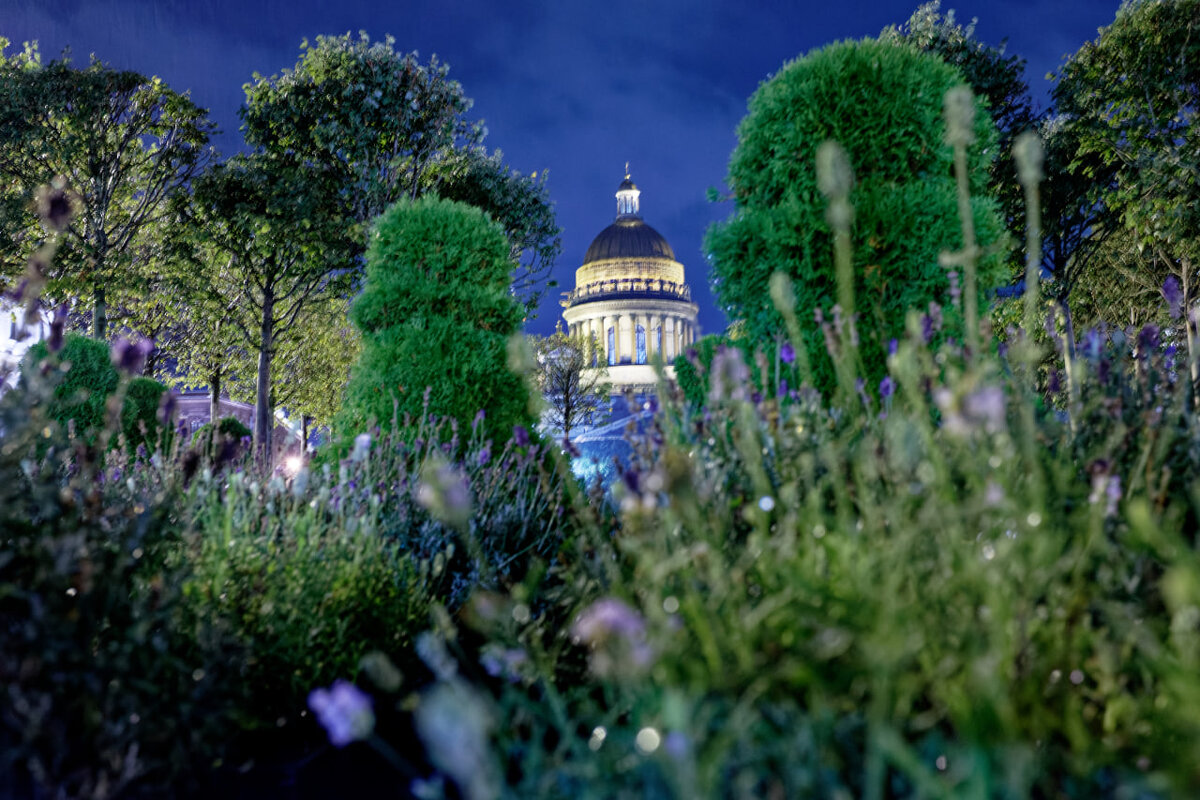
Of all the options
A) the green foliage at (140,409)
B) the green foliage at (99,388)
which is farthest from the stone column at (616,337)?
the green foliage at (99,388)

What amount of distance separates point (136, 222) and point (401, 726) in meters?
18.3

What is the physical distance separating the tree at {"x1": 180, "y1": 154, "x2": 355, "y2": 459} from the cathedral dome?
45.2 metres

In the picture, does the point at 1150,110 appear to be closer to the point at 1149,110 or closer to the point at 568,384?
the point at 1149,110

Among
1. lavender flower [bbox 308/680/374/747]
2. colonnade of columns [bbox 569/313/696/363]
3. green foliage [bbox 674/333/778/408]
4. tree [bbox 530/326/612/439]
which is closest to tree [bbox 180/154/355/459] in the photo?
green foliage [bbox 674/333/778/408]

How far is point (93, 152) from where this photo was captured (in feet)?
54.2

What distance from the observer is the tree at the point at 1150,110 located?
39.1 ft

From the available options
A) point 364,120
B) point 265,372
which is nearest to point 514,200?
point 364,120

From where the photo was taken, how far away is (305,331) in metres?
24.5

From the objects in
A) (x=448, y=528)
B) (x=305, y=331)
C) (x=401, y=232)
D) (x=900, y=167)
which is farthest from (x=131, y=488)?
(x=305, y=331)

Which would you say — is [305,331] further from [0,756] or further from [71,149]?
[0,756]

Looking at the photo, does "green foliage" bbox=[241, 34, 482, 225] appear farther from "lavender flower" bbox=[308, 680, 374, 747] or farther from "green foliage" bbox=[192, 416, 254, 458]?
"lavender flower" bbox=[308, 680, 374, 747]

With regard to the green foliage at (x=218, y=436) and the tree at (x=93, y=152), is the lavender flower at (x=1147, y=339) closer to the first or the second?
the green foliage at (x=218, y=436)

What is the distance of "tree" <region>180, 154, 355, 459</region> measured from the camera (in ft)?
53.2

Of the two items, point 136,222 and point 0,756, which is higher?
point 136,222
